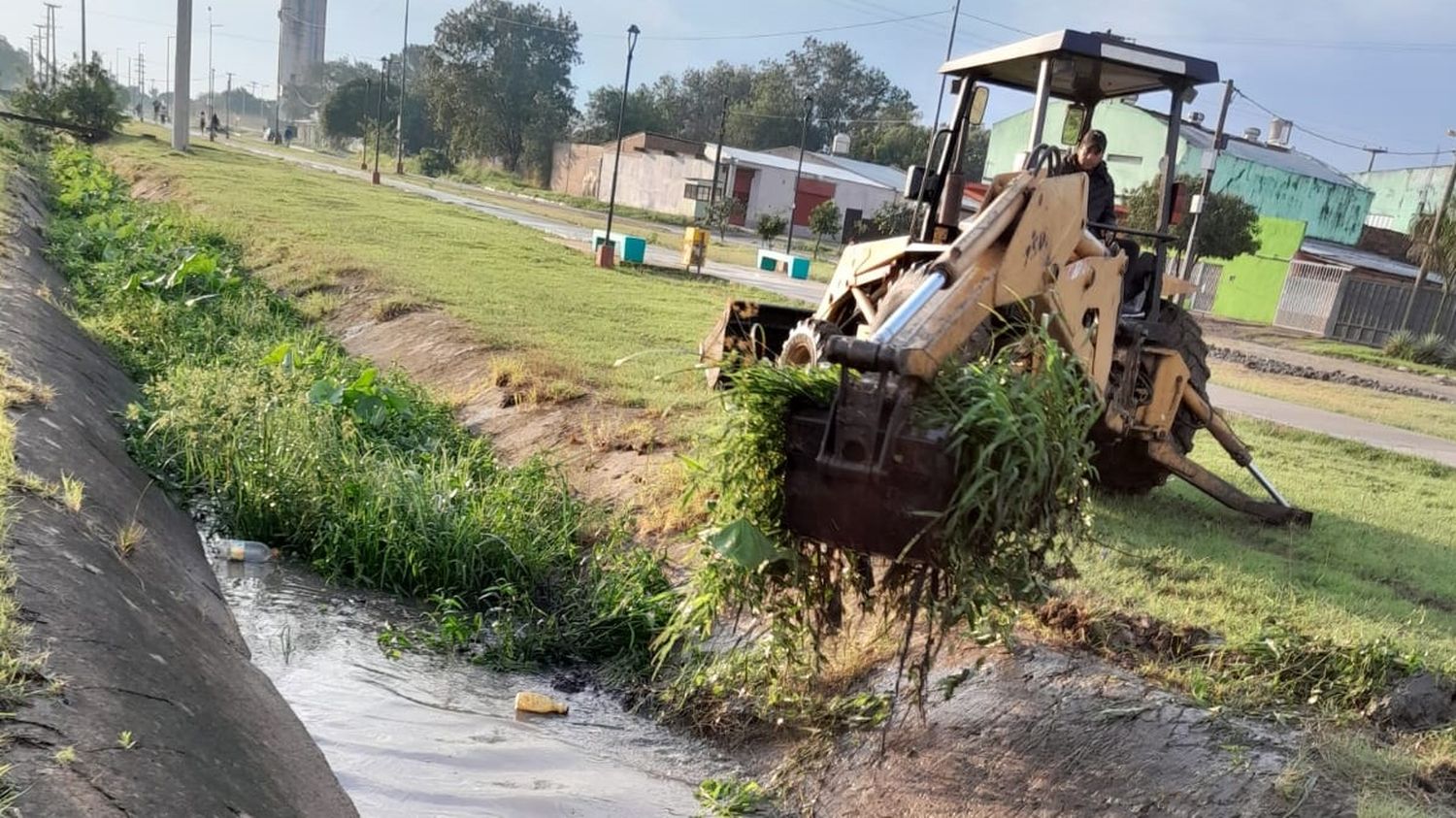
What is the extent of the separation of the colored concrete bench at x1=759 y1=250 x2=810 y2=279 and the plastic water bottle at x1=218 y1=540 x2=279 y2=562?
20.0 m

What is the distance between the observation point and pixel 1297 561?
6.65 m

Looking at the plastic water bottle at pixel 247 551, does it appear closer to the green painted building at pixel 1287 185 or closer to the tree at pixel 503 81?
the green painted building at pixel 1287 185

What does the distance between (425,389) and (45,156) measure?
29.6m

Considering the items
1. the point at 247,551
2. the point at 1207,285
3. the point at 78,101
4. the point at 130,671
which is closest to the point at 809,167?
the point at 1207,285

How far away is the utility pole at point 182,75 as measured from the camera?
40.2 metres

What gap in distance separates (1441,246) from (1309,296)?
4154 millimetres

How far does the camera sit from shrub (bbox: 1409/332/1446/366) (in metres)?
26.4

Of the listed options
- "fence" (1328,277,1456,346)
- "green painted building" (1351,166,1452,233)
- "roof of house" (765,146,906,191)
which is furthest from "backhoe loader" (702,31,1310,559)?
"green painted building" (1351,166,1452,233)

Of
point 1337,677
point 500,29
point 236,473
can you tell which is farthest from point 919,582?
point 500,29

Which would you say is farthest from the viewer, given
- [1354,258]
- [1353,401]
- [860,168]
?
[860,168]

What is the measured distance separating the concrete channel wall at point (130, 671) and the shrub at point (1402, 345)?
2803 centimetres

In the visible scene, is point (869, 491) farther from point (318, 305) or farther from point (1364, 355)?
point (1364, 355)

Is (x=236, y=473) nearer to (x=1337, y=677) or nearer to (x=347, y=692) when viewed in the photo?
(x=347, y=692)

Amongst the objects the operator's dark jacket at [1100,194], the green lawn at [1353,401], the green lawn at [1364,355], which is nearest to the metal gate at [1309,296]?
the green lawn at [1364,355]
